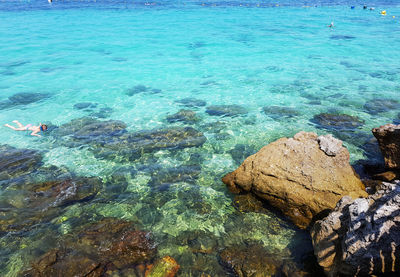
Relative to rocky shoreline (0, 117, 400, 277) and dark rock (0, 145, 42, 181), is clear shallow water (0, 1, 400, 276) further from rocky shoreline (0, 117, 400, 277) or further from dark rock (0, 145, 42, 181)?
dark rock (0, 145, 42, 181)

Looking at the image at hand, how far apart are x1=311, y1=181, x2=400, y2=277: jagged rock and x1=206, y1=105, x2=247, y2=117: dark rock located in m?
9.25

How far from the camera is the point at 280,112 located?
1409cm

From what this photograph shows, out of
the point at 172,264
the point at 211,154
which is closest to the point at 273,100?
the point at 211,154

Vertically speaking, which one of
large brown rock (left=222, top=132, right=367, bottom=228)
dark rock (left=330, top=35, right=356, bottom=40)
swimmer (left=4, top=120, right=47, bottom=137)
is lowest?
swimmer (left=4, top=120, right=47, bottom=137)

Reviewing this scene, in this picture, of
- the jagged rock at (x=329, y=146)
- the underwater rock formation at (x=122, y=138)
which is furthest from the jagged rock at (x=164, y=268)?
the underwater rock formation at (x=122, y=138)

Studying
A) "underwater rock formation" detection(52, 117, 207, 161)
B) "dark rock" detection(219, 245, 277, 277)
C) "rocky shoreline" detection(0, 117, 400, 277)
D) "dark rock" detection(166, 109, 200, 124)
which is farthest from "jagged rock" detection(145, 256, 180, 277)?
"dark rock" detection(166, 109, 200, 124)

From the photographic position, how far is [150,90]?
1831cm

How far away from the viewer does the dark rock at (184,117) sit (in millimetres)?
13406

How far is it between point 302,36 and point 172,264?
1351 inches

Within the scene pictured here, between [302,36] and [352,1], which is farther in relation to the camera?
[352,1]

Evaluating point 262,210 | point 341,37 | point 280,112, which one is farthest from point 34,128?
point 341,37

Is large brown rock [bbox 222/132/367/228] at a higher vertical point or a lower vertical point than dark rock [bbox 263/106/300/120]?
higher

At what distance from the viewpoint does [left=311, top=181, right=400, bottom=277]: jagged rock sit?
4199 mm

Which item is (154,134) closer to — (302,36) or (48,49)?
(48,49)
